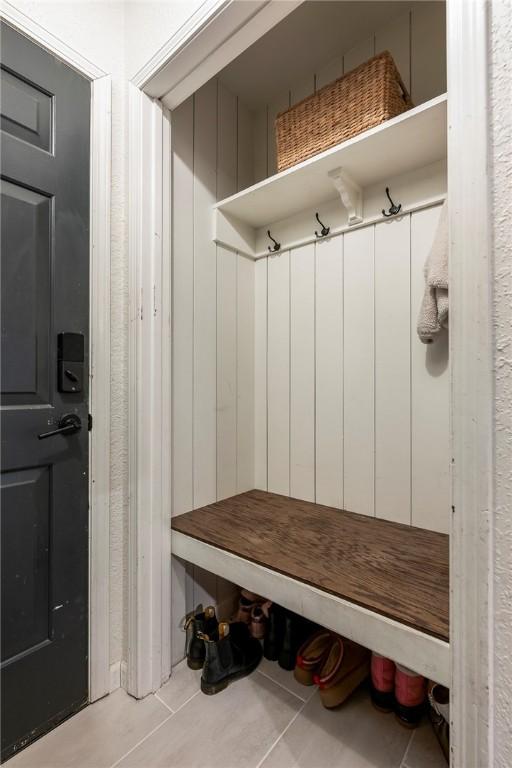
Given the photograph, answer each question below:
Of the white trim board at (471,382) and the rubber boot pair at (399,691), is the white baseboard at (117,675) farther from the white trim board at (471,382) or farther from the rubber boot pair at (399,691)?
the white trim board at (471,382)

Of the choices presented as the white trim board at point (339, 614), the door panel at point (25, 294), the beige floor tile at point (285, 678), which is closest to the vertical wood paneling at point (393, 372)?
the white trim board at point (339, 614)

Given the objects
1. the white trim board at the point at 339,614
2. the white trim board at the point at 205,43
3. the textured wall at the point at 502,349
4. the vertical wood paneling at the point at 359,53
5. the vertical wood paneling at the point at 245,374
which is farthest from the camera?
the vertical wood paneling at the point at 245,374

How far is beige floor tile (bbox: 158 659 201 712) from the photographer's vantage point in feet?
3.76

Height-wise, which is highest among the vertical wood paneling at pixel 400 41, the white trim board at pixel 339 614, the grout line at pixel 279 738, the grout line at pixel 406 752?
the vertical wood paneling at pixel 400 41

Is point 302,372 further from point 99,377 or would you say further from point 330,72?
point 330,72

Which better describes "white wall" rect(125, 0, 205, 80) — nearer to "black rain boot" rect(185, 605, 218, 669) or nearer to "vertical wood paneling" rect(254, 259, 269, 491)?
Answer: "vertical wood paneling" rect(254, 259, 269, 491)

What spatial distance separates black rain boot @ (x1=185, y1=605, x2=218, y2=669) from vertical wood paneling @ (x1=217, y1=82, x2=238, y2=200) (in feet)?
5.51

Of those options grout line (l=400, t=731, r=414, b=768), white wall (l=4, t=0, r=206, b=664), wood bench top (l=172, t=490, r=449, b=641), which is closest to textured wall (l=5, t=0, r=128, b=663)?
white wall (l=4, t=0, r=206, b=664)

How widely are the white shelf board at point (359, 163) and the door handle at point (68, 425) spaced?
100 centimetres

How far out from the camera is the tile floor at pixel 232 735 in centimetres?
95

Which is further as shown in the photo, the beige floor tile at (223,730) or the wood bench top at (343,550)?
the beige floor tile at (223,730)

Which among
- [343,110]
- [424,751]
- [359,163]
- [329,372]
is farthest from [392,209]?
[424,751]

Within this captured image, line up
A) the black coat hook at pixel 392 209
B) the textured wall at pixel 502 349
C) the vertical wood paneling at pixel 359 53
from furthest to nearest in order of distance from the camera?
the vertical wood paneling at pixel 359 53, the black coat hook at pixel 392 209, the textured wall at pixel 502 349

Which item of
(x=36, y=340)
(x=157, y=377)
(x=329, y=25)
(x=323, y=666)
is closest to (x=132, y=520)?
(x=157, y=377)
